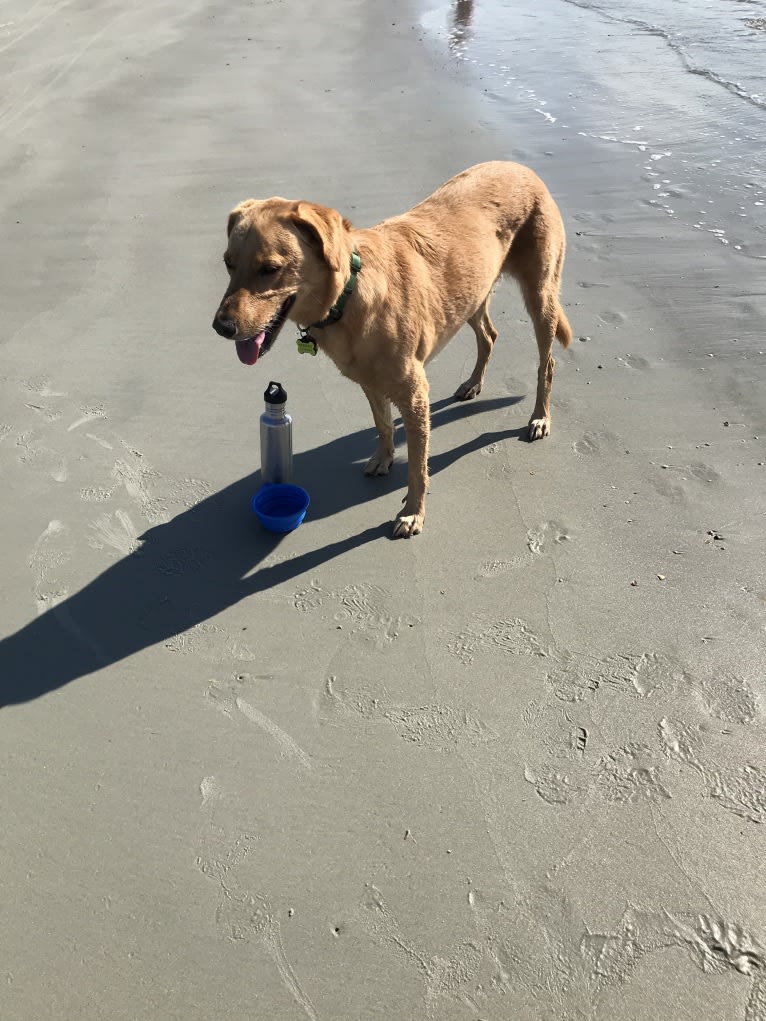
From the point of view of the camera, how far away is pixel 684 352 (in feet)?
18.1

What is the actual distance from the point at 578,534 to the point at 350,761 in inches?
68.7

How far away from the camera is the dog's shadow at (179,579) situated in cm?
353

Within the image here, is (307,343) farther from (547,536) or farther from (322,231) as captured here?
(547,536)

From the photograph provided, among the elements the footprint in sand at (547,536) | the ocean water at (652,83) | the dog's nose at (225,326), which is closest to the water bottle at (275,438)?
the dog's nose at (225,326)

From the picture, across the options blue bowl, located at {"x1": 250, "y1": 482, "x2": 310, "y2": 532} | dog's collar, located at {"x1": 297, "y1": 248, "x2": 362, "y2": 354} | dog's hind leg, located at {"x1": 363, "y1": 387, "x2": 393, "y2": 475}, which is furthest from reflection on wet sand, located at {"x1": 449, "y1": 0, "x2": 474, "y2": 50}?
blue bowl, located at {"x1": 250, "y1": 482, "x2": 310, "y2": 532}

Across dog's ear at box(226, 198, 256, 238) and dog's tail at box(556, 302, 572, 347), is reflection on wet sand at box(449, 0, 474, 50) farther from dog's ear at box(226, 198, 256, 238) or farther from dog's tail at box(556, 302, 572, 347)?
dog's ear at box(226, 198, 256, 238)

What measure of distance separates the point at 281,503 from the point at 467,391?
1.57 meters

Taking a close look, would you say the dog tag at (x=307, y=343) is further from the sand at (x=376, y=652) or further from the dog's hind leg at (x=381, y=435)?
the sand at (x=376, y=652)

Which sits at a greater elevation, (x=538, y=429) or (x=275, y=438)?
(x=275, y=438)

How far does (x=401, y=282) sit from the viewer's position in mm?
3865

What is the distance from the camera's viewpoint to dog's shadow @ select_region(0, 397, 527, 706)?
3533mm

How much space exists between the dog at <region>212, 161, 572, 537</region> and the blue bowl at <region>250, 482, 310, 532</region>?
20.1 inches

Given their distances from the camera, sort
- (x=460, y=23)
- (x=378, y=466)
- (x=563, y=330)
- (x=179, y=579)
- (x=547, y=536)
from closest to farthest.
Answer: (x=179, y=579) → (x=547, y=536) → (x=378, y=466) → (x=563, y=330) → (x=460, y=23)

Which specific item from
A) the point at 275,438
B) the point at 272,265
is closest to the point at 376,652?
the point at 275,438
